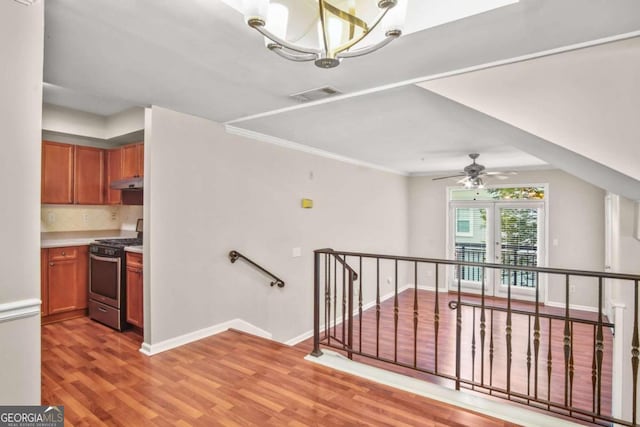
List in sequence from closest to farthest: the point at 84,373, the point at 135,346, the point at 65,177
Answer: the point at 84,373 → the point at 135,346 → the point at 65,177

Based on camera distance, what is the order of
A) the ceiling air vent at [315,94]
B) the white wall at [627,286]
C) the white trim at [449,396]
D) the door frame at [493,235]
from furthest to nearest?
the door frame at [493,235], the white wall at [627,286], the ceiling air vent at [315,94], the white trim at [449,396]

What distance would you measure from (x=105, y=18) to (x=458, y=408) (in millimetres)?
2976

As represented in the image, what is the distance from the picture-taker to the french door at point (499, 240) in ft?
22.1

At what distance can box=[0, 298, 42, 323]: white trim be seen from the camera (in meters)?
1.50

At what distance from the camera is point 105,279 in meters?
3.73

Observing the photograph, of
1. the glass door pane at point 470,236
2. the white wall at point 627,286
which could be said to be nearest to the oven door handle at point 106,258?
the white wall at point 627,286

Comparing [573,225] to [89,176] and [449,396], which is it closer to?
[449,396]

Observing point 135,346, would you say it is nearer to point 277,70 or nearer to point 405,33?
point 277,70

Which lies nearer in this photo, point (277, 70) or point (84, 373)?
point (277, 70)

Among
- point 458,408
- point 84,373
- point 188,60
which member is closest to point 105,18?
point 188,60

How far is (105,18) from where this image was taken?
1732 mm

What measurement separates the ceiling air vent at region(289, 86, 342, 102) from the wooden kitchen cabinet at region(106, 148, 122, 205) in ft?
8.50

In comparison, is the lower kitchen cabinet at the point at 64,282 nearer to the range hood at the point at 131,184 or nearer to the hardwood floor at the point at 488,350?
the range hood at the point at 131,184

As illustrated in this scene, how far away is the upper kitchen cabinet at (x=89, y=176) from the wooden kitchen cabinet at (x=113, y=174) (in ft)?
0.21
